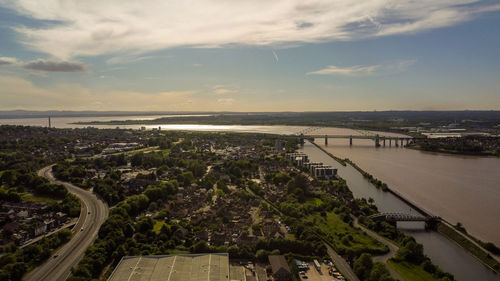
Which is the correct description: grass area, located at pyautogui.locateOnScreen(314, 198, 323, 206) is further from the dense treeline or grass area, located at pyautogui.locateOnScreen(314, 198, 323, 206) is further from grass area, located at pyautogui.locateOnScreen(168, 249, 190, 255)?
grass area, located at pyautogui.locateOnScreen(168, 249, 190, 255)

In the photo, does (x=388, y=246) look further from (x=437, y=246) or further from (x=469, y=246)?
(x=469, y=246)

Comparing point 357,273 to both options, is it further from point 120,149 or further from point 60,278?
point 120,149

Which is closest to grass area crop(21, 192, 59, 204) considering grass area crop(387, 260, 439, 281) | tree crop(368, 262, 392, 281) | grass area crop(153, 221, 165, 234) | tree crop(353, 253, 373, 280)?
grass area crop(153, 221, 165, 234)

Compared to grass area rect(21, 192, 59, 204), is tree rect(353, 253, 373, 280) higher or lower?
lower

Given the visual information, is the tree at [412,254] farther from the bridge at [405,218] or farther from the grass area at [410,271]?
the bridge at [405,218]

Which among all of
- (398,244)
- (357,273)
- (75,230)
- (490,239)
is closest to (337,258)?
(357,273)

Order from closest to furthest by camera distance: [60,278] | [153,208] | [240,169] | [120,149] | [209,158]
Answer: [60,278], [153,208], [240,169], [209,158], [120,149]

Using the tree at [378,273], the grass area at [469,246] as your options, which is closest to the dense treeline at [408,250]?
the tree at [378,273]
